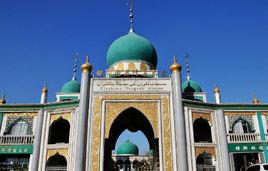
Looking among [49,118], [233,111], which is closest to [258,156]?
[233,111]

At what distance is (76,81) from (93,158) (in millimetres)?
9378

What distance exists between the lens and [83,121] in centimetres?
1631

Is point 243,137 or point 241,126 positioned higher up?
point 241,126

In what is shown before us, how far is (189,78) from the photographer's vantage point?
966 inches

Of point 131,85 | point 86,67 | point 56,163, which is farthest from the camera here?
point 56,163

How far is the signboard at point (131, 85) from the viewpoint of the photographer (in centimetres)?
1745

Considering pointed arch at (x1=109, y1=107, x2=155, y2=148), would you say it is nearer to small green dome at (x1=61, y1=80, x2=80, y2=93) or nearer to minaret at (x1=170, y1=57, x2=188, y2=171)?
small green dome at (x1=61, y1=80, x2=80, y2=93)

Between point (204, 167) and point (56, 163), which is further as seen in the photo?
point (56, 163)

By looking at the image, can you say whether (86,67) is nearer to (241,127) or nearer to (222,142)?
(222,142)

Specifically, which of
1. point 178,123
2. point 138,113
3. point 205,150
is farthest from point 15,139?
point 205,150

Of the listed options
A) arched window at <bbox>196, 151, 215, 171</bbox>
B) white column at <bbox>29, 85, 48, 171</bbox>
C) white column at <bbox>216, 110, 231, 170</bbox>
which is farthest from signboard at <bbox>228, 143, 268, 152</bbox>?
white column at <bbox>29, 85, 48, 171</bbox>

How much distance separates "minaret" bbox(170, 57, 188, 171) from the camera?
51.6 ft

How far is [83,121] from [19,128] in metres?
4.55

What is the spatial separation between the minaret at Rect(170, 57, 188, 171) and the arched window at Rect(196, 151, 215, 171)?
138 centimetres
